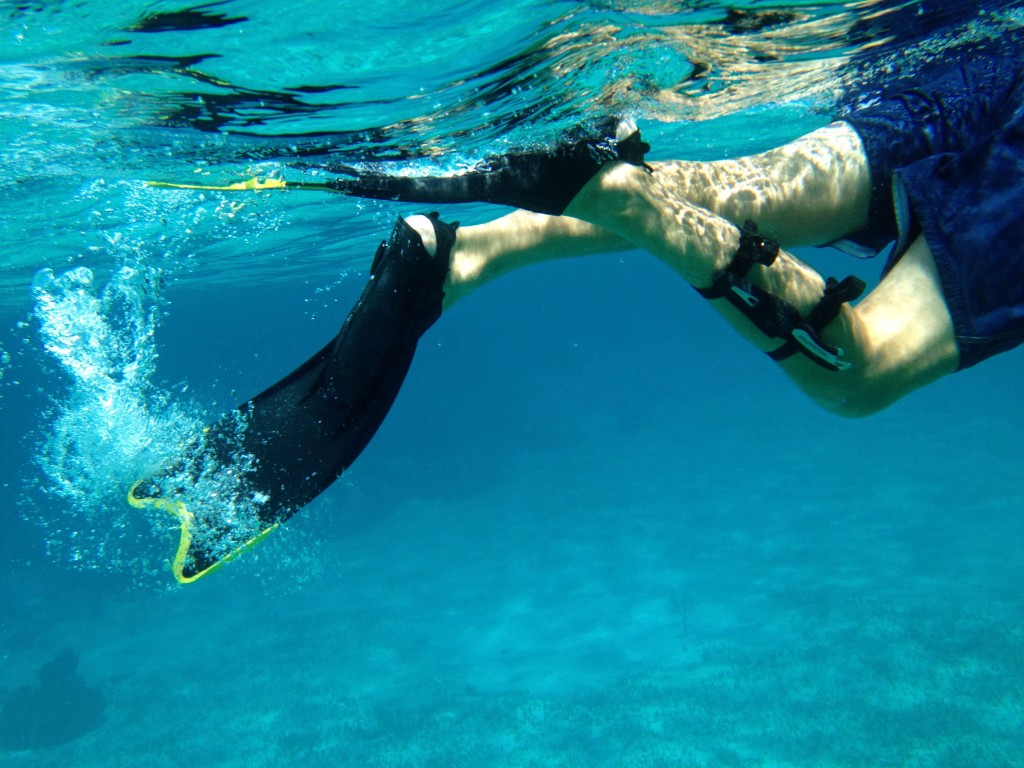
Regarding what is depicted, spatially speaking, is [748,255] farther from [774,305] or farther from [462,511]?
[462,511]

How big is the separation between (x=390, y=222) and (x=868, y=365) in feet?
59.0

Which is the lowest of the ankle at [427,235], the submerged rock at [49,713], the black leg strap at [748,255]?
the submerged rock at [49,713]

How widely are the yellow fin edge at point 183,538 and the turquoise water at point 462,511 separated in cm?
92

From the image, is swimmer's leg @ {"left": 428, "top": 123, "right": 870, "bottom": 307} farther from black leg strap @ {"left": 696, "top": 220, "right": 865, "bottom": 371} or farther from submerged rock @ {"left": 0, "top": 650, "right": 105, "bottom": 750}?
submerged rock @ {"left": 0, "top": 650, "right": 105, "bottom": 750}

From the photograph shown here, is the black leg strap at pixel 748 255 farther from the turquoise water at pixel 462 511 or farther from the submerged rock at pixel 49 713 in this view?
the submerged rock at pixel 49 713

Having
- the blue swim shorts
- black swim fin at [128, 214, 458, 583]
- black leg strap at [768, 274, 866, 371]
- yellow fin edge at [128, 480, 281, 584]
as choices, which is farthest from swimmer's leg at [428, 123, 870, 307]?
yellow fin edge at [128, 480, 281, 584]

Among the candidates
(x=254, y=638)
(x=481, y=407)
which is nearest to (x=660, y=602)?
(x=254, y=638)

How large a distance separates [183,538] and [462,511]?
30.2 m

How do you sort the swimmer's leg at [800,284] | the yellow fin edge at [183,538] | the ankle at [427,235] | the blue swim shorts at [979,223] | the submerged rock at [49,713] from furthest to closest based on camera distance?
1. the submerged rock at [49,713]
2. the yellow fin edge at [183,538]
3. the ankle at [427,235]
4. the swimmer's leg at [800,284]
5. the blue swim shorts at [979,223]

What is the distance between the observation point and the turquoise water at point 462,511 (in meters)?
7.20

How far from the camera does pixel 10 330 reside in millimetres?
36031

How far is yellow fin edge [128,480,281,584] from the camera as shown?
406 cm

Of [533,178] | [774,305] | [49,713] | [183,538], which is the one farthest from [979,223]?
[49,713]

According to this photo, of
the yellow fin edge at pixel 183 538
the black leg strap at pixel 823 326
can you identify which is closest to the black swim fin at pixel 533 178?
the black leg strap at pixel 823 326
